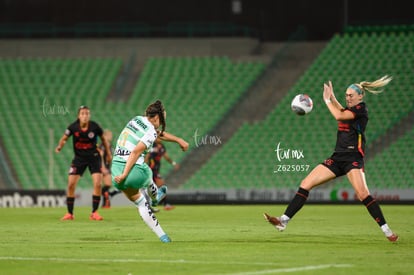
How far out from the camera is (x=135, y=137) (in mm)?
12852

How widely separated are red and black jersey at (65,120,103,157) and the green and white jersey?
678cm

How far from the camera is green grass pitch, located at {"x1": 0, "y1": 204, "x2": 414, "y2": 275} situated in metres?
9.91

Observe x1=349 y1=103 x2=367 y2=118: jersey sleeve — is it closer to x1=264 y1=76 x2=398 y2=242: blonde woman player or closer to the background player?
x1=264 y1=76 x2=398 y2=242: blonde woman player

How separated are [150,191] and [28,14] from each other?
26476mm

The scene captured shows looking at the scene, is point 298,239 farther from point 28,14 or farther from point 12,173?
point 28,14

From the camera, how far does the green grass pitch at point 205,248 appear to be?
9.91 m

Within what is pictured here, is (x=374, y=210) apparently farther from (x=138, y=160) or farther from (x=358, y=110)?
(x=138, y=160)

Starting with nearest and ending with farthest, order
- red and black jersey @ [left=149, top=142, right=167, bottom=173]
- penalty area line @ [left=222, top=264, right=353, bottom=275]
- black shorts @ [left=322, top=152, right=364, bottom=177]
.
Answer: penalty area line @ [left=222, top=264, right=353, bottom=275] < black shorts @ [left=322, top=152, right=364, bottom=177] < red and black jersey @ [left=149, top=142, right=167, bottom=173]

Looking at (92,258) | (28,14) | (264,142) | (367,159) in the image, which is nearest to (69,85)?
(28,14)

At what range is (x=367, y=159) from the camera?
30688 millimetres

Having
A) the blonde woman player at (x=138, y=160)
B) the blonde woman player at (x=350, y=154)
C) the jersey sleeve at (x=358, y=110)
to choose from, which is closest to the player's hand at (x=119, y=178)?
the blonde woman player at (x=138, y=160)

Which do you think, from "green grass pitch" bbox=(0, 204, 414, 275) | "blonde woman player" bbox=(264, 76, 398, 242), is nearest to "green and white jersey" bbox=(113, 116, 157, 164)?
"green grass pitch" bbox=(0, 204, 414, 275)

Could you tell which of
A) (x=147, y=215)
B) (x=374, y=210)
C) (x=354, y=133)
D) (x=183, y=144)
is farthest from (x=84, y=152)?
(x=374, y=210)

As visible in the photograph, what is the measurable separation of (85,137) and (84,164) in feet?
2.02
